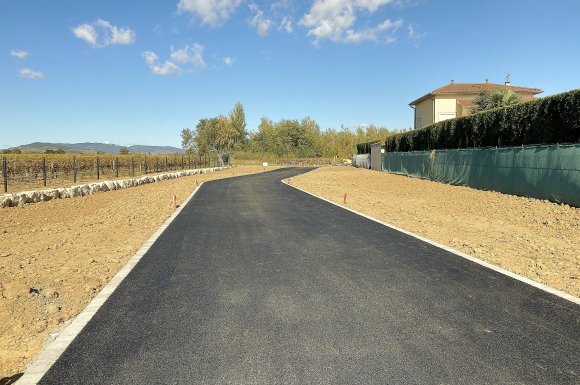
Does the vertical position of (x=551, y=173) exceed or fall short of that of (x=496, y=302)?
it exceeds it

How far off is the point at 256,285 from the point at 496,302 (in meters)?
3.06

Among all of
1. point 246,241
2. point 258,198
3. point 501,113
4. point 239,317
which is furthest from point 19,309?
point 501,113

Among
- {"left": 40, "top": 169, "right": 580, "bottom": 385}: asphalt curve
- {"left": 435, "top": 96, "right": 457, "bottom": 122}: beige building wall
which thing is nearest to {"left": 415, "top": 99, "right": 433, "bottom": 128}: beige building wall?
{"left": 435, "top": 96, "right": 457, "bottom": 122}: beige building wall

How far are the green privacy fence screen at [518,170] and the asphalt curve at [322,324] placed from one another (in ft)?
27.3

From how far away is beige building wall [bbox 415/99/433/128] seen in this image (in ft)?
154

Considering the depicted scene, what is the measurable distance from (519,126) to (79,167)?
33834 mm

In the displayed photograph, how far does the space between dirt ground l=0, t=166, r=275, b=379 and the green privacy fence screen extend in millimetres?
12588

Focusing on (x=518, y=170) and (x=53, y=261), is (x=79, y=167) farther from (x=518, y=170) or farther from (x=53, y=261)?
(x=518, y=170)

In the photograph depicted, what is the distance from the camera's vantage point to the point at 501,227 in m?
10.7

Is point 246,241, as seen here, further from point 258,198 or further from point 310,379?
point 258,198

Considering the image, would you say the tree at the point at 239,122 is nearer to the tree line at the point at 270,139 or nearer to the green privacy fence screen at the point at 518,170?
the tree line at the point at 270,139

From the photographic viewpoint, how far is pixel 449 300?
5.03 metres

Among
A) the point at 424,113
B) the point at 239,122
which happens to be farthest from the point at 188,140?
the point at 424,113

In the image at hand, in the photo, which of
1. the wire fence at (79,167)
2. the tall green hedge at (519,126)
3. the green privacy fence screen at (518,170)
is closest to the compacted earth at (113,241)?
the green privacy fence screen at (518,170)
